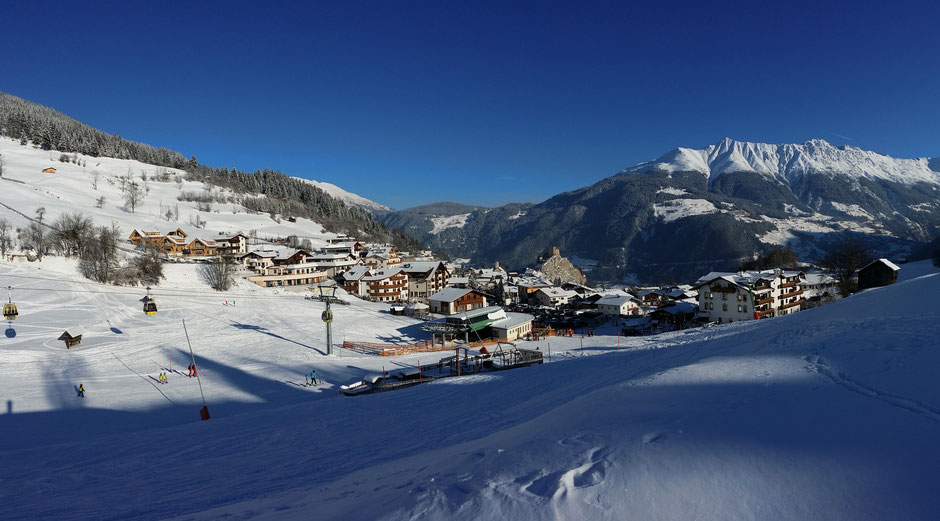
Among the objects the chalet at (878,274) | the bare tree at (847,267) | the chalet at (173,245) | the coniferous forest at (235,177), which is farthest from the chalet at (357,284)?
the chalet at (878,274)

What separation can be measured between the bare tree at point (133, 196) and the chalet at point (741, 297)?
377ft

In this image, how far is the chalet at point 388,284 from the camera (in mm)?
65812

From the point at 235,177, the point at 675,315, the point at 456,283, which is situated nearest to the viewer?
the point at 675,315

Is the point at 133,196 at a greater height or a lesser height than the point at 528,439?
greater

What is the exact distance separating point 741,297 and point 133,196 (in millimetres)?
121649

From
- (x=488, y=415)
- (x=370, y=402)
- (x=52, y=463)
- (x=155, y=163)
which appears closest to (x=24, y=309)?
(x=52, y=463)

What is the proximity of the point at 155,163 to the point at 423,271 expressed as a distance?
133m

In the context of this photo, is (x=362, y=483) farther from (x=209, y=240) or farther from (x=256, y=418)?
(x=209, y=240)

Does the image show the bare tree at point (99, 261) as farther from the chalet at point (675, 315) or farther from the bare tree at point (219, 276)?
the chalet at point (675, 315)

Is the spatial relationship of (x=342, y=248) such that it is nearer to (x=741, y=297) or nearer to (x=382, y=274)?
(x=382, y=274)

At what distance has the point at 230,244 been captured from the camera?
3086 inches

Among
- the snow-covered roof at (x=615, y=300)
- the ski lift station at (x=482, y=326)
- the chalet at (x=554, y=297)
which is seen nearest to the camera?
the ski lift station at (x=482, y=326)

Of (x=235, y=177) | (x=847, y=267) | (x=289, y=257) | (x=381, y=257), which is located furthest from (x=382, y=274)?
(x=235, y=177)

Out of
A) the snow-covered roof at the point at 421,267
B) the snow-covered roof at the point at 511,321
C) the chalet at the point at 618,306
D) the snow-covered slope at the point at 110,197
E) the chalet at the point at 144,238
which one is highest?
the snow-covered slope at the point at 110,197
